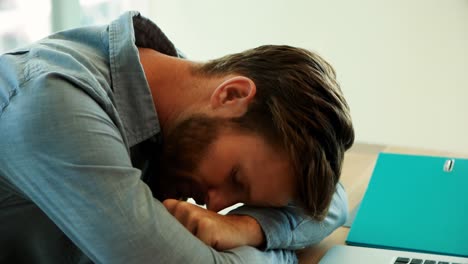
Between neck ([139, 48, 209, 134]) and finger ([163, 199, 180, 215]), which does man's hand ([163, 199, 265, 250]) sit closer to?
finger ([163, 199, 180, 215])

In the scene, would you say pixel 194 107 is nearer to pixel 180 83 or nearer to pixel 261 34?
pixel 180 83

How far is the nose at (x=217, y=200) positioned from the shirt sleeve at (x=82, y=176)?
0.19 m

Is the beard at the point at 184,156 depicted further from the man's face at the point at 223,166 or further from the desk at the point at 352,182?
the desk at the point at 352,182

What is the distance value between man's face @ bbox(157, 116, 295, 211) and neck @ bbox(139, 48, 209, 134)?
3 centimetres

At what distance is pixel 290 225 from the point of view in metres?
1.25

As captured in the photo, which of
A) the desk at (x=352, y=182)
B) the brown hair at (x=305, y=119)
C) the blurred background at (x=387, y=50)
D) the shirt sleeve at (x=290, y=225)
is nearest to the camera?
the brown hair at (x=305, y=119)

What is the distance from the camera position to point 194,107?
3.98 ft

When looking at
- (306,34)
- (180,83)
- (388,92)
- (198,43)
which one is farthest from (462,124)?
(180,83)

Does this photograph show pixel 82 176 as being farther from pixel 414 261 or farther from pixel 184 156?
pixel 414 261

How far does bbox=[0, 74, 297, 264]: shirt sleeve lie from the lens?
93cm

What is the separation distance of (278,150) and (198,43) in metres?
2.79

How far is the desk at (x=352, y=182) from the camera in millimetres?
1309

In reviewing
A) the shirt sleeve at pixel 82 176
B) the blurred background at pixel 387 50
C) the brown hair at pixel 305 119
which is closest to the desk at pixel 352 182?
the brown hair at pixel 305 119

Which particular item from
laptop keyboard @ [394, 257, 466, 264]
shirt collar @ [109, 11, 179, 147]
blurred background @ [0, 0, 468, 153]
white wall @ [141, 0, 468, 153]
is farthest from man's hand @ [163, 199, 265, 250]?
white wall @ [141, 0, 468, 153]
